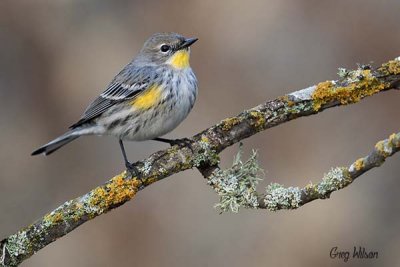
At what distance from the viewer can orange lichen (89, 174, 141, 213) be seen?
5.08m

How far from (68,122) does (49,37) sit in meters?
1.63

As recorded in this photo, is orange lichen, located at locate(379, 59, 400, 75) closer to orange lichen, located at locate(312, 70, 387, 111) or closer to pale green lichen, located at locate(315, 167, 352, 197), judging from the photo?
orange lichen, located at locate(312, 70, 387, 111)

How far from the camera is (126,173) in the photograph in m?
5.34

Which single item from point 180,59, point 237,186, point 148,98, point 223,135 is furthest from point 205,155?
point 180,59

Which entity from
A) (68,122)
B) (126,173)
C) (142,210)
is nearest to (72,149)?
(68,122)

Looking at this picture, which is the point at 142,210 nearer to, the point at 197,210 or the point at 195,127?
the point at 197,210

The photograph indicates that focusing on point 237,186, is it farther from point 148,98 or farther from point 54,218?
point 148,98

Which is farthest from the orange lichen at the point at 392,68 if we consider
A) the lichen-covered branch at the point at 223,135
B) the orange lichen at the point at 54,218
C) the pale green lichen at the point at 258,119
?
the orange lichen at the point at 54,218

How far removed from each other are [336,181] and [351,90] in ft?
3.31

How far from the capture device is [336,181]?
4.61 m

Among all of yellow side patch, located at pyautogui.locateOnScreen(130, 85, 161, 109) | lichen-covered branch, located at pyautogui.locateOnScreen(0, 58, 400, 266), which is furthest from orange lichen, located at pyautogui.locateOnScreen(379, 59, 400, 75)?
yellow side patch, located at pyautogui.locateOnScreen(130, 85, 161, 109)

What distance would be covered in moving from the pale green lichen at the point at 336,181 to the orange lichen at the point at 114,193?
4.72 ft

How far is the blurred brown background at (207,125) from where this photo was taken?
9508 millimetres

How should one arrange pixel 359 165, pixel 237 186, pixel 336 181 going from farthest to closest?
pixel 237 186 → pixel 336 181 → pixel 359 165
